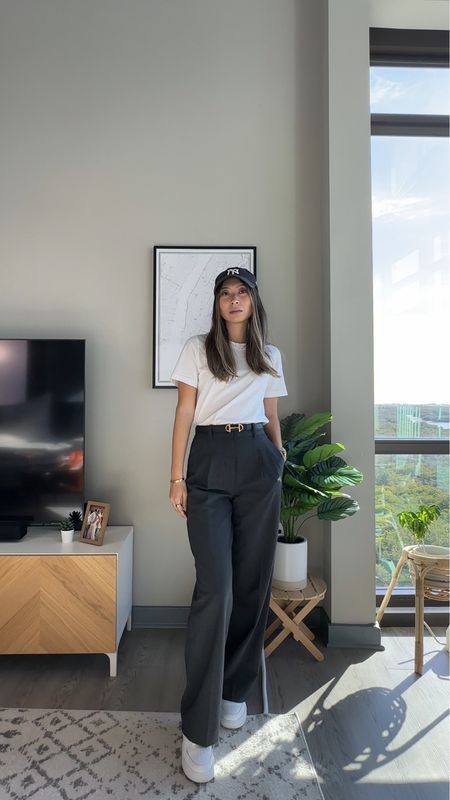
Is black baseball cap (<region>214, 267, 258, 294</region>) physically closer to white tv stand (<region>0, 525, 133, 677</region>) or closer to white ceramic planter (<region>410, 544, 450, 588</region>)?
white tv stand (<region>0, 525, 133, 677</region>)

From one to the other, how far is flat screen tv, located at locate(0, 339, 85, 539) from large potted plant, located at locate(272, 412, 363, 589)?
99 centimetres

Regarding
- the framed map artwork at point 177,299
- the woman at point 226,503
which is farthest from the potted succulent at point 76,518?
the woman at point 226,503

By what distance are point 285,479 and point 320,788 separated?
103 cm

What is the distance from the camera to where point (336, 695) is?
188 cm

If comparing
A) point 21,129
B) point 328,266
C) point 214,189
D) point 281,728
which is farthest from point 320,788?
point 21,129

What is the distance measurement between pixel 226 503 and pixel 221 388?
1.29ft

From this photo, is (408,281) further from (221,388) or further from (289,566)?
(289,566)

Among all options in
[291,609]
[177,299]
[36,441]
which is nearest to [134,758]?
[291,609]

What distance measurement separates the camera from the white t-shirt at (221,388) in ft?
5.31

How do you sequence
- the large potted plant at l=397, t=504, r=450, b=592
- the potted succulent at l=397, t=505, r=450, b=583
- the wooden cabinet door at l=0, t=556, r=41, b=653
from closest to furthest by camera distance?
the wooden cabinet door at l=0, t=556, r=41, b=653, the large potted plant at l=397, t=504, r=450, b=592, the potted succulent at l=397, t=505, r=450, b=583

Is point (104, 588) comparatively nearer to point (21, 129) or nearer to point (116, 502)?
point (116, 502)

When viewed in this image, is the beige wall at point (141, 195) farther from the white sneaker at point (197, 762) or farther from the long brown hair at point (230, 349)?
the white sneaker at point (197, 762)

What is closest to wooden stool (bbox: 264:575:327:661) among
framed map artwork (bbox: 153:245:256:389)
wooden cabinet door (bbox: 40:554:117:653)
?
wooden cabinet door (bbox: 40:554:117:653)

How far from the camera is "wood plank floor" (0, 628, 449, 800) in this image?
150cm
